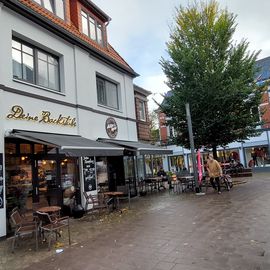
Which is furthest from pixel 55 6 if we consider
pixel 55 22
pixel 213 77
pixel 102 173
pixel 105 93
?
pixel 213 77

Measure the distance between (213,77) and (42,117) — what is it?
967 cm

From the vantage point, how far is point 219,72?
16156mm

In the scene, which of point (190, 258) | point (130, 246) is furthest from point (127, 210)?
point (190, 258)

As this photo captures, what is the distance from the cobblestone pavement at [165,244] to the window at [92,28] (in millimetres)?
8975

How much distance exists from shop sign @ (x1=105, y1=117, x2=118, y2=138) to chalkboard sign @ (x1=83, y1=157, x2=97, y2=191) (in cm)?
210

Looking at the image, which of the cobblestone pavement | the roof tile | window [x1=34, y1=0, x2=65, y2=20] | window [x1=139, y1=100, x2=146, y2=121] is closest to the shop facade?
the roof tile

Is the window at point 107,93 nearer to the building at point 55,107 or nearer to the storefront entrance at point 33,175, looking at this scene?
the building at point 55,107

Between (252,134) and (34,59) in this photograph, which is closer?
(34,59)

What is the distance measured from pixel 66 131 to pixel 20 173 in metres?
2.48

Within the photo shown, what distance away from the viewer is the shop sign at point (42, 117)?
9.05 meters

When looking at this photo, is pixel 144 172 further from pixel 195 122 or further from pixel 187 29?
pixel 187 29

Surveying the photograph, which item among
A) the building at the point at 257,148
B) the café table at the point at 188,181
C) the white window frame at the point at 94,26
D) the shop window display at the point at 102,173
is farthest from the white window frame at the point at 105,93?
the building at the point at 257,148

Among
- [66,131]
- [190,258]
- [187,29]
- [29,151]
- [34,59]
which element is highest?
[187,29]

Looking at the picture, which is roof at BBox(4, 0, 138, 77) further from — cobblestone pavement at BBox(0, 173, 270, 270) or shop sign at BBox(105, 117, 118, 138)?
cobblestone pavement at BBox(0, 173, 270, 270)
